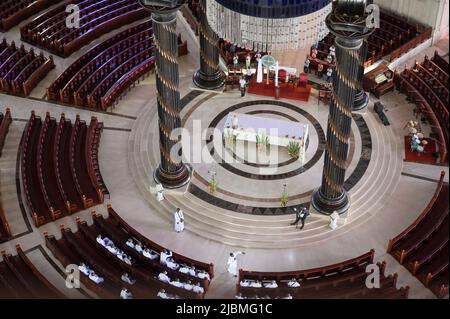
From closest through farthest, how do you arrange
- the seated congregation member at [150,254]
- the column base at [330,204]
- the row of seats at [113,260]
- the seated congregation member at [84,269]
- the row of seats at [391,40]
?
the row of seats at [113,260] < the seated congregation member at [84,269] < the seated congregation member at [150,254] < the column base at [330,204] < the row of seats at [391,40]

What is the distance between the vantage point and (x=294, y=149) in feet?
87.8

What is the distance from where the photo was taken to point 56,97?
29828 millimetres

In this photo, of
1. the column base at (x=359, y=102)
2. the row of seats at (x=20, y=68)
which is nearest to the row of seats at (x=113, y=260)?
the row of seats at (x=20, y=68)

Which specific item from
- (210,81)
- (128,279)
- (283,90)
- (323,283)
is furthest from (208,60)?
(323,283)

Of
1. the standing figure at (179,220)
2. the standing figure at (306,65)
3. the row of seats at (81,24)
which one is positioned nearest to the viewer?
the standing figure at (179,220)

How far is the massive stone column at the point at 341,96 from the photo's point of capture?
19.4 m

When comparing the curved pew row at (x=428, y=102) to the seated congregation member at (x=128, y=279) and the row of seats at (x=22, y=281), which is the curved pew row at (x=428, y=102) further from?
the row of seats at (x=22, y=281)

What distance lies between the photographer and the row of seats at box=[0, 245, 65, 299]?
21203 millimetres

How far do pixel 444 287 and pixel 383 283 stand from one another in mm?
1816

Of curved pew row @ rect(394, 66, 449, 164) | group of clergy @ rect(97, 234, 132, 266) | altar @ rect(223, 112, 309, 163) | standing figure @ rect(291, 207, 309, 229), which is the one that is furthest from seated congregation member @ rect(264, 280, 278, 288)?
curved pew row @ rect(394, 66, 449, 164)

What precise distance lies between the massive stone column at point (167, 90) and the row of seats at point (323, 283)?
16.9 feet

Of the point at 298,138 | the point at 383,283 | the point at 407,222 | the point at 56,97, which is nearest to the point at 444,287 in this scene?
the point at 383,283

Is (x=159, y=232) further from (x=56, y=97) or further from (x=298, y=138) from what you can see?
(x=56, y=97)

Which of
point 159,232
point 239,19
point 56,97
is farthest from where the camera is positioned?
point 56,97
